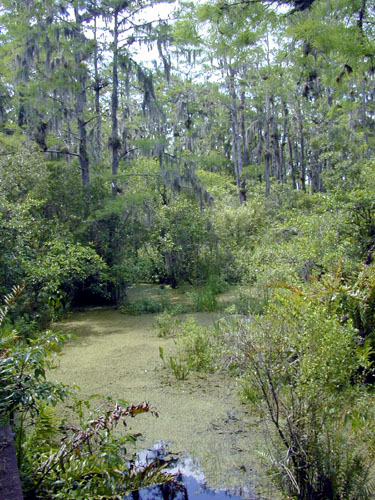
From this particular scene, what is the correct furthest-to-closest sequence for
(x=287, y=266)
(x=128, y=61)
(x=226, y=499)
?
(x=128, y=61) < (x=287, y=266) < (x=226, y=499)

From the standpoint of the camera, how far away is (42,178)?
945 cm

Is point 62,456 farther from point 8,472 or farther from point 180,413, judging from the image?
point 180,413

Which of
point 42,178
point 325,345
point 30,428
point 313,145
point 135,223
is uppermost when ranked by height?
point 313,145

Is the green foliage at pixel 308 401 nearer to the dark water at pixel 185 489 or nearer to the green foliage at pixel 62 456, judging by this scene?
the dark water at pixel 185 489

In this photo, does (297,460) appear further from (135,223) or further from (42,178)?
(135,223)

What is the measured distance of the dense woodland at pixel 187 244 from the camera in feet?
9.87

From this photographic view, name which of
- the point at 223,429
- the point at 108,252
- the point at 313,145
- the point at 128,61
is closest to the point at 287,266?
the point at 223,429

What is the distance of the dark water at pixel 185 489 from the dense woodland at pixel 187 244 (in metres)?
0.30

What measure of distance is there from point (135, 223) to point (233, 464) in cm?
791

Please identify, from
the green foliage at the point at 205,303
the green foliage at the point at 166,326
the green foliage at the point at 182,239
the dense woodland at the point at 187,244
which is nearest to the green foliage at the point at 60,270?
the dense woodland at the point at 187,244

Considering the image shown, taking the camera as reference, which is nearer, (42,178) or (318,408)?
(318,408)

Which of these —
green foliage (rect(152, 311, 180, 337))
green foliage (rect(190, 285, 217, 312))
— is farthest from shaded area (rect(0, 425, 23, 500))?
green foliage (rect(190, 285, 217, 312))

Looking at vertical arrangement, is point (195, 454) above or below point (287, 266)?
below

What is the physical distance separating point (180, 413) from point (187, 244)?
794cm
